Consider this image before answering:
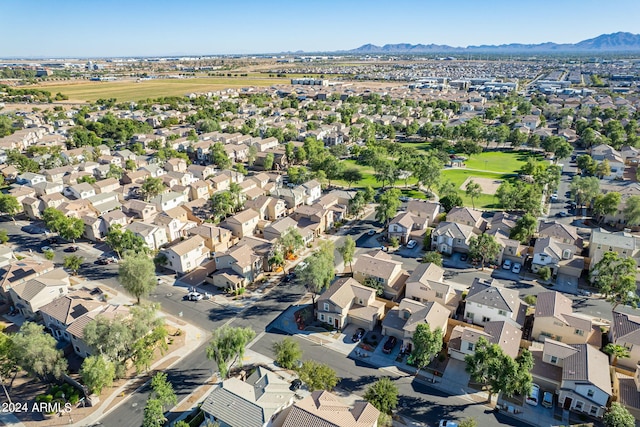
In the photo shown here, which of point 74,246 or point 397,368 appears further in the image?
point 74,246

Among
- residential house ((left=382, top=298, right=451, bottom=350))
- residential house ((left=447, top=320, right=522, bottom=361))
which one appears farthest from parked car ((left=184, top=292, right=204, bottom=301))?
residential house ((left=447, top=320, right=522, bottom=361))

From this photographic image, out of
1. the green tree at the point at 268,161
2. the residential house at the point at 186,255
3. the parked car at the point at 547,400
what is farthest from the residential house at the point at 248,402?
the green tree at the point at 268,161

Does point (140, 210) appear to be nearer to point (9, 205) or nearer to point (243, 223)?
point (243, 223)

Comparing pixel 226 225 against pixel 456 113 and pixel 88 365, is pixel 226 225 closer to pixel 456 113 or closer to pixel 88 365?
pixel 88 365

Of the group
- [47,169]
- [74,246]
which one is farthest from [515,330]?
[47,169]

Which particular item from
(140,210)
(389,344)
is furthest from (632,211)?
(140,210)

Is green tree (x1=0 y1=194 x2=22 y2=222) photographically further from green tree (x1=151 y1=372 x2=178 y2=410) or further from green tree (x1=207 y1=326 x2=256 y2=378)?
green tree (x1=207 y1=326 x2=256 y2=378)
